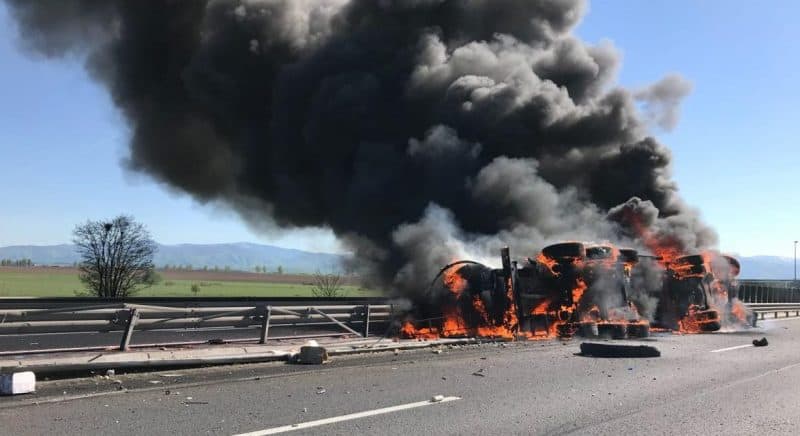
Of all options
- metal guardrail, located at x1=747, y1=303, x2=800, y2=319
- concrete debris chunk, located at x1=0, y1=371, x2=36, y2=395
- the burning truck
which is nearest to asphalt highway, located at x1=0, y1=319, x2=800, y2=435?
concrete debris chunk, located at x1=0, y1=371, x2=36, y2=395

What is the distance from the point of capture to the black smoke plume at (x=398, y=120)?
21984 millimetres

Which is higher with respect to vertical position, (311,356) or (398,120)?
(398,120)

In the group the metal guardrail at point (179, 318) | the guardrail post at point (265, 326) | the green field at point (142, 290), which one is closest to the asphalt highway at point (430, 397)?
the guardrail post at point (265, 326)

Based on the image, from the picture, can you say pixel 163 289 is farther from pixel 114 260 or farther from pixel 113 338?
pixel 113 338

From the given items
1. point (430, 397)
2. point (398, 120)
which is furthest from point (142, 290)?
point (430, 397)

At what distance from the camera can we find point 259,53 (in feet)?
97.6

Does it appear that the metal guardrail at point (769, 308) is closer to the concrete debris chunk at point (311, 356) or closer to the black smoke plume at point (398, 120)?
the black smoke plume at point (398, 120)

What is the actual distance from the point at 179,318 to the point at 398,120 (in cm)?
1716

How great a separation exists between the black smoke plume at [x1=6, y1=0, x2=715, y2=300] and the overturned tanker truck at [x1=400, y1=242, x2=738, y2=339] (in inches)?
124

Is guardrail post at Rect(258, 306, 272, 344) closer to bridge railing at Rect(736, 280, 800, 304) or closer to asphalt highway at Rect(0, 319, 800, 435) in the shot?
asphalt highway at Rect(0, 319, 800, 435)

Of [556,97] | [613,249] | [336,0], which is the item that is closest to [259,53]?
[336,0]

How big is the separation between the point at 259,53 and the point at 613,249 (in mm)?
20351

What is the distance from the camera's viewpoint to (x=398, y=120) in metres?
26.5

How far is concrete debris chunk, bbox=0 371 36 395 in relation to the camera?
6570 millimetres
